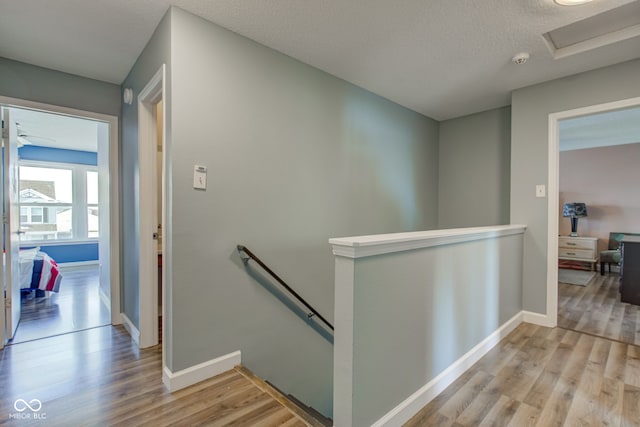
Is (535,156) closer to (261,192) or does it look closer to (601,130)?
(261,192)

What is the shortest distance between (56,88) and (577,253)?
8.22m

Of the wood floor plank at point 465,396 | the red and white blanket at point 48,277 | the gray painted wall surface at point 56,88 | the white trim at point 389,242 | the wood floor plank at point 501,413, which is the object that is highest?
Result: the gray painted wall surface at point 56,88

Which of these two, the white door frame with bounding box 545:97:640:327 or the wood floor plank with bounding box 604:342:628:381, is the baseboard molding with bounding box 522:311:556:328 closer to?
the white door frame with bounding box 545:97:640:327

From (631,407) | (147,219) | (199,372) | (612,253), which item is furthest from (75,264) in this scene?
(612,253)

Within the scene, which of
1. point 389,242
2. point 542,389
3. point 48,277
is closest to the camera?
point 389,242

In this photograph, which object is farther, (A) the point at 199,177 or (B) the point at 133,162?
(B) the point at 133,162

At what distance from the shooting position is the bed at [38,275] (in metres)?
3.64

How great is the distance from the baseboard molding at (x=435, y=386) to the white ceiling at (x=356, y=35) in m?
2.29

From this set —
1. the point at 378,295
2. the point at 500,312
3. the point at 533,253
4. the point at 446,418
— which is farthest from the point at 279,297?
the point at 533,253

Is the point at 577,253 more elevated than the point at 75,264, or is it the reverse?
the point at 577,253

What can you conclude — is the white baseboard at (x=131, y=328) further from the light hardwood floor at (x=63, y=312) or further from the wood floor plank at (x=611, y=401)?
the wood floor plank at (x=611, y=401)

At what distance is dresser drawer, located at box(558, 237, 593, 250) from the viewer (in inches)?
225

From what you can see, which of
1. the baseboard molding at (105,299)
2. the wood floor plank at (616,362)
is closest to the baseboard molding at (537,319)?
the wood floor plank at (616,362)

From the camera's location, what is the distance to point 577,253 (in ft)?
19.0
